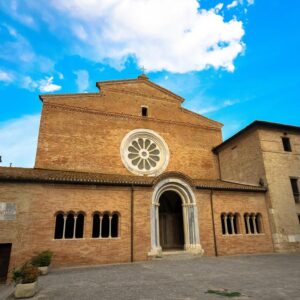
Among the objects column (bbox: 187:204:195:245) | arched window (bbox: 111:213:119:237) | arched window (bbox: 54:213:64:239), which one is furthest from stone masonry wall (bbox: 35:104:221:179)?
column (bbox: 187:204:195:245)


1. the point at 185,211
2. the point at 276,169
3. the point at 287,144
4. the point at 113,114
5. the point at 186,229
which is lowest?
the point at 186,229

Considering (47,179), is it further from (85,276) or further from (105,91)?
(105,91)

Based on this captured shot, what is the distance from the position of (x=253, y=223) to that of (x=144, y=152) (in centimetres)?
906

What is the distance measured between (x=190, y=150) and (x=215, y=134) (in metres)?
3.50

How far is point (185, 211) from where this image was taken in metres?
14.5

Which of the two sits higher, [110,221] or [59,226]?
[110,221]

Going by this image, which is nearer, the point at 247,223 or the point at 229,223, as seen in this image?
the point at 229,223

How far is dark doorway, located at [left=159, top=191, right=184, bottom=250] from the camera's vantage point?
1653 cm

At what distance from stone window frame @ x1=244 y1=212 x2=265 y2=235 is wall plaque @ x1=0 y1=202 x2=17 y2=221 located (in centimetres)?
1347

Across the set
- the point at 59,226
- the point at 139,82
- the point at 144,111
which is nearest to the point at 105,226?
the point at 59,226

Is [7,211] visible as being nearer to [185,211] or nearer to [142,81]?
[185,211]

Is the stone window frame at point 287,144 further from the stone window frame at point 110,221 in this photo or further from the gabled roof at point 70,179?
the stone window frame at point 110,221

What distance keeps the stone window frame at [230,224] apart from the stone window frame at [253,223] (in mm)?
639

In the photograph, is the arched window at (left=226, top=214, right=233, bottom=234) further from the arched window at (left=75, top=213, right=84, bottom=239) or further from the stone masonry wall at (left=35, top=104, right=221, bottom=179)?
the arched window at (left=75, top=213, right=84, bottom=239)
